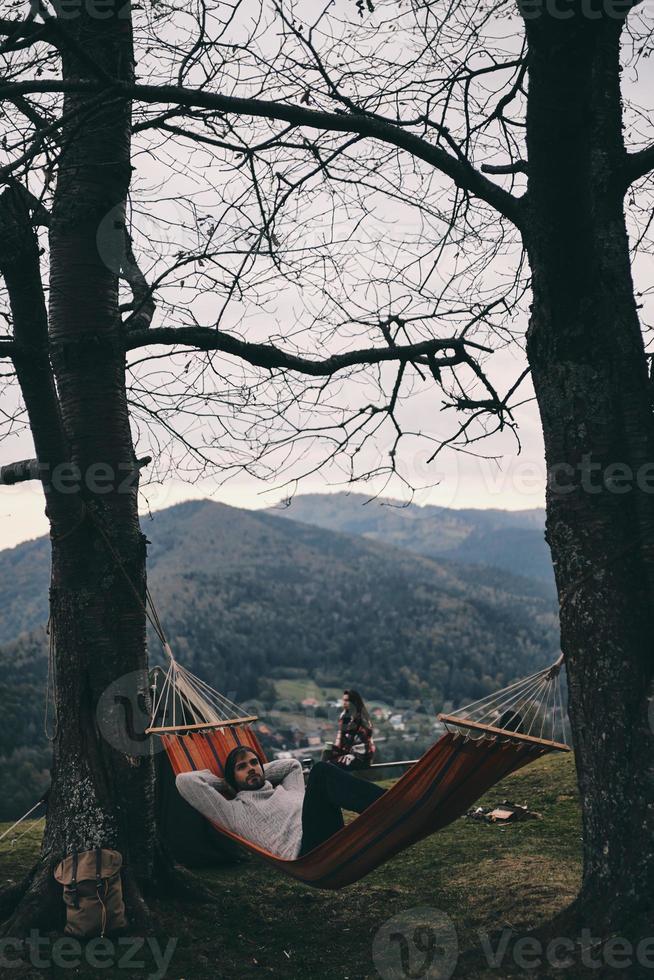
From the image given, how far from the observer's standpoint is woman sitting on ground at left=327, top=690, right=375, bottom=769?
18.3 feet

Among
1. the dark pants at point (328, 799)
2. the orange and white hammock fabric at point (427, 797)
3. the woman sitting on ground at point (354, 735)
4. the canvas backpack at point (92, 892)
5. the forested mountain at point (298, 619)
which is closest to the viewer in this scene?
the orange and white hammock fabric at point (427, 797)

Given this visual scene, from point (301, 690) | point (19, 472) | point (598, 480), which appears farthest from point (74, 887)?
point (301, 690)

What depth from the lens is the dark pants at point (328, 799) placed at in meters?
3.26

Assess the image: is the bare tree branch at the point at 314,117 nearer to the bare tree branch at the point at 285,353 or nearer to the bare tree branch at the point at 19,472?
the bare tree branch at the point at 285,353

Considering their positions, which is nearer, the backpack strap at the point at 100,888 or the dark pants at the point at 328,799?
the backpack strap at the point at 100,888

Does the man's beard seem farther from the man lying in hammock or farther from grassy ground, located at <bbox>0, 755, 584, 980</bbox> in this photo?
grassy ground, located at <bbox>0, 755, 584, 980</bbox>

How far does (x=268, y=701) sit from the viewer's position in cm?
4953

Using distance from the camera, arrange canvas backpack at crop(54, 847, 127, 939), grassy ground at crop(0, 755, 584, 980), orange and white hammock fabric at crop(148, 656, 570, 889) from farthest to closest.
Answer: canvas backpack at crop(54, 847, 127, 939) < grassy ground at crop(0, 755, 584, 980) < orange and white hammock fabric at crop(148, 656, 570, 889)

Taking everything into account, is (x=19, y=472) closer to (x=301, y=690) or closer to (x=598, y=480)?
(x=598, y=480)

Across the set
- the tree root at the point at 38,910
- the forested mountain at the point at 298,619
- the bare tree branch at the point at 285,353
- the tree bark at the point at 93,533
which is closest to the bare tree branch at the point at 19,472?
the tree bark at the point at 93,533

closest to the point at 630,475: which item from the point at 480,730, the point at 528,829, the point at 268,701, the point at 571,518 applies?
the point at 571,518

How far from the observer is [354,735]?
5605 mm

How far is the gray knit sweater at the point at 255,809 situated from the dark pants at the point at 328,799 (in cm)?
9

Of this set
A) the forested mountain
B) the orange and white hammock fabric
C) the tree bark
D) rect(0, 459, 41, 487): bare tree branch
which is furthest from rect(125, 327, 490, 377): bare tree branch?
the forested mountain
